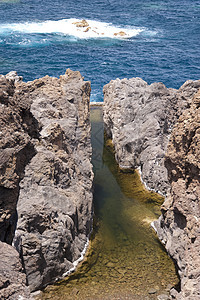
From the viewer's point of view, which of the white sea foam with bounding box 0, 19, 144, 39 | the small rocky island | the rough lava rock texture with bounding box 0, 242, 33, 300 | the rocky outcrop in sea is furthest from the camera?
the white sea foam with bounding box 0, 19, 144, 39

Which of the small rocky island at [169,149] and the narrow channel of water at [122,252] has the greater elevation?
the small rocky island at [169,149]

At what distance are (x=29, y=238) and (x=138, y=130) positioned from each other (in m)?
12.2

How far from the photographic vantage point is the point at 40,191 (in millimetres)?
12789

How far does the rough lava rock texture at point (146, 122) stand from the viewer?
66.5 feet

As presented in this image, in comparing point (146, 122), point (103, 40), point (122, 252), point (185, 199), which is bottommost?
point (122, 252)

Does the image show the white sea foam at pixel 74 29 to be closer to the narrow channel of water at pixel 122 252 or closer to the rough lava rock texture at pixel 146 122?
the rough lava rock texture at pixel 146 122

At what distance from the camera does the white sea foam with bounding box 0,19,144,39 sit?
200 ft

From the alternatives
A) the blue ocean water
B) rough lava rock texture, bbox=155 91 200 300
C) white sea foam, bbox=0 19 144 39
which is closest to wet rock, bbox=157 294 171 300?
rough lava rock texture, bbox=155 91 200 300

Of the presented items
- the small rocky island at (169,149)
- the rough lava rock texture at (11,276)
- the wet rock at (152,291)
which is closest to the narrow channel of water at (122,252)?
the wet rock at (152,291)

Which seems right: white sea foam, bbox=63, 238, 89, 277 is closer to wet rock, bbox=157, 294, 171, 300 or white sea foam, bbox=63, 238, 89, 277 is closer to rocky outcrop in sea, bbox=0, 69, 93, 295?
rocky outcrop in sea, bbox=0, 69, 93, 295

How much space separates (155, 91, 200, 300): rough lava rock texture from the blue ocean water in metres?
25.2

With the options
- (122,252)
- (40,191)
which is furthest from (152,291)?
→ (40,191)

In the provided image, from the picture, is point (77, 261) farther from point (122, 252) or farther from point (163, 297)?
point (163, 297)

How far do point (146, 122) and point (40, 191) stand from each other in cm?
1095
